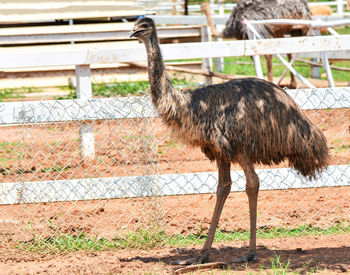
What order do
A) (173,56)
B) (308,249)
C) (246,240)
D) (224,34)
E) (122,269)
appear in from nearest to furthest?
(122,269), (308,249), (246,240), (173,56), (224,34)

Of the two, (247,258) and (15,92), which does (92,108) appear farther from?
(15,92)

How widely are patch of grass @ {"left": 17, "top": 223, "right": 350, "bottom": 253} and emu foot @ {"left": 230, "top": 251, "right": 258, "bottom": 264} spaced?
0.73m

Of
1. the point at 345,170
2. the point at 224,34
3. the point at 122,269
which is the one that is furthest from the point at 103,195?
the point at 224,34

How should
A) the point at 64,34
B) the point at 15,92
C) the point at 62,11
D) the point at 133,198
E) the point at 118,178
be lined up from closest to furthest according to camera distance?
the point at 118,178 < the point at 133,198 < the point at 15,92 < the point at 64,34 < the point at 62,11

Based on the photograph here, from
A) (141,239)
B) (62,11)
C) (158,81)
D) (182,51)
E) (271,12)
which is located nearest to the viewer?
(158,81)

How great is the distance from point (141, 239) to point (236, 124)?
139cm

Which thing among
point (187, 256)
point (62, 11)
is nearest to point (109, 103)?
point (187, 256)

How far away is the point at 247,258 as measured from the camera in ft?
16.0

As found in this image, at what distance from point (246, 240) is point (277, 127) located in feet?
4.11

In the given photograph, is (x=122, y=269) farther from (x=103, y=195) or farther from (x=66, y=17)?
(x=66, y=17)

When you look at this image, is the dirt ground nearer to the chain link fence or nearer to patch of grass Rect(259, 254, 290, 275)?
patch of grass Rect(259, 254, 290, 275)

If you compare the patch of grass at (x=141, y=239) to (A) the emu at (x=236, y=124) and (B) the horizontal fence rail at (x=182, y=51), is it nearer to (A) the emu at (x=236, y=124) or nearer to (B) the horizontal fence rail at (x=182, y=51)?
(A) the emu at (x=236, y=124)

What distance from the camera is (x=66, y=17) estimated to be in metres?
13.2

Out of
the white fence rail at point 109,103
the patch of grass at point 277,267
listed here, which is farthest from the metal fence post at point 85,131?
the patch of grass at point 277,267
